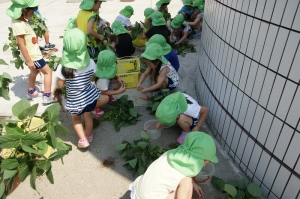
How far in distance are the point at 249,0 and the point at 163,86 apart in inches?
72.6

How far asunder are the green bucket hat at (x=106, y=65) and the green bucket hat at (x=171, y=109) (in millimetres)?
909

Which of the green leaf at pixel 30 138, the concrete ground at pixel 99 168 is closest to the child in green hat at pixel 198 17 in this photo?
the concrete ground at pixel 99 168

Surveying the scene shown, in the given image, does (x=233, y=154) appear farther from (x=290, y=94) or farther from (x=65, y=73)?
(x=65, y=73)

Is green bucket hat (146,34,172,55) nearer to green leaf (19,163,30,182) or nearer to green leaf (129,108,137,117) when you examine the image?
green leaf (129,108,137,117)

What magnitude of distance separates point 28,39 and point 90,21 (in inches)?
39.1

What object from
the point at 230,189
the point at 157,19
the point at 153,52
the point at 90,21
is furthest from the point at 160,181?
the point at 157,19

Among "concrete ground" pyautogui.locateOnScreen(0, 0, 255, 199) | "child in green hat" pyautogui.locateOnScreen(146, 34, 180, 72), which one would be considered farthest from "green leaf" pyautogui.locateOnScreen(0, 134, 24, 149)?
"child in green hat" pyautogui.locateOnScreen(146, 34, 180, 72)

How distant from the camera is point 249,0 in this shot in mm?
2098

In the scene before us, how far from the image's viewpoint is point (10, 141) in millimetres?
1327

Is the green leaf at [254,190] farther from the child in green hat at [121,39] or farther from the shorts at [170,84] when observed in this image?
the child in green hat at [121,39]

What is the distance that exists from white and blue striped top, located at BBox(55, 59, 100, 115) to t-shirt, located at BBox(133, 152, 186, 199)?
3.92 feet

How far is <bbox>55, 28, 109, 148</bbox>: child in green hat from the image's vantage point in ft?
8.38

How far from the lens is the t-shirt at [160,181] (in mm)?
1848

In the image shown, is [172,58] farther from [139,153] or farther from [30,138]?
[30,138]
